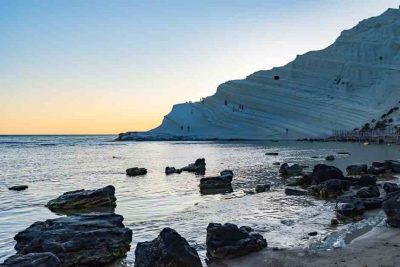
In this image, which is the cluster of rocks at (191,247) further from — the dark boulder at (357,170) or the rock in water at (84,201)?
the dark boulder at (357,170)

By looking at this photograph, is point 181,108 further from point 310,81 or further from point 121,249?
point 121,249

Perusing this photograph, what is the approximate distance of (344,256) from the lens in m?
10.9

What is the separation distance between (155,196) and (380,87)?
105803mm

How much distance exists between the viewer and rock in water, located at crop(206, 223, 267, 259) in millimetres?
11836

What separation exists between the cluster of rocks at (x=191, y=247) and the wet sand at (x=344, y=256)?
0.32 meters

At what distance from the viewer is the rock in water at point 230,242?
11836mm

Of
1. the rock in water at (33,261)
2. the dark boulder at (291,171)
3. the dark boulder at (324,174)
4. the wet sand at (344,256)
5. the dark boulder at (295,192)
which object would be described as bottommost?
the wet sand at (344,256)

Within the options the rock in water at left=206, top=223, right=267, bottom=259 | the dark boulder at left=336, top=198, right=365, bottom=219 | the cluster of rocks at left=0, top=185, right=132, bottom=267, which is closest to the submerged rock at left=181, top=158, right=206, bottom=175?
the dark boulder at left=336, top=198, right=365, bottom=219

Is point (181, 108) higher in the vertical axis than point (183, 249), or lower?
higher

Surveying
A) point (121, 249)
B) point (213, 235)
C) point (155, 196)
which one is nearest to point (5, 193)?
point (155, 196)

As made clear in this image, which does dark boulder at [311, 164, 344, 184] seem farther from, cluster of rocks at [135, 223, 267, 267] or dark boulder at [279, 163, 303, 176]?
cluster of rocks at [135, 223, 267, 267]

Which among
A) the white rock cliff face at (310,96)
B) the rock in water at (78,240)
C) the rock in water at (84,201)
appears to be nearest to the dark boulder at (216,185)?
the rock in water at (84,201)

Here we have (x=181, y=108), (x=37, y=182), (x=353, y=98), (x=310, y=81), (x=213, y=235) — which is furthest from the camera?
(x=181, y=108)

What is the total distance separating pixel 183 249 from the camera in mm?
10461
